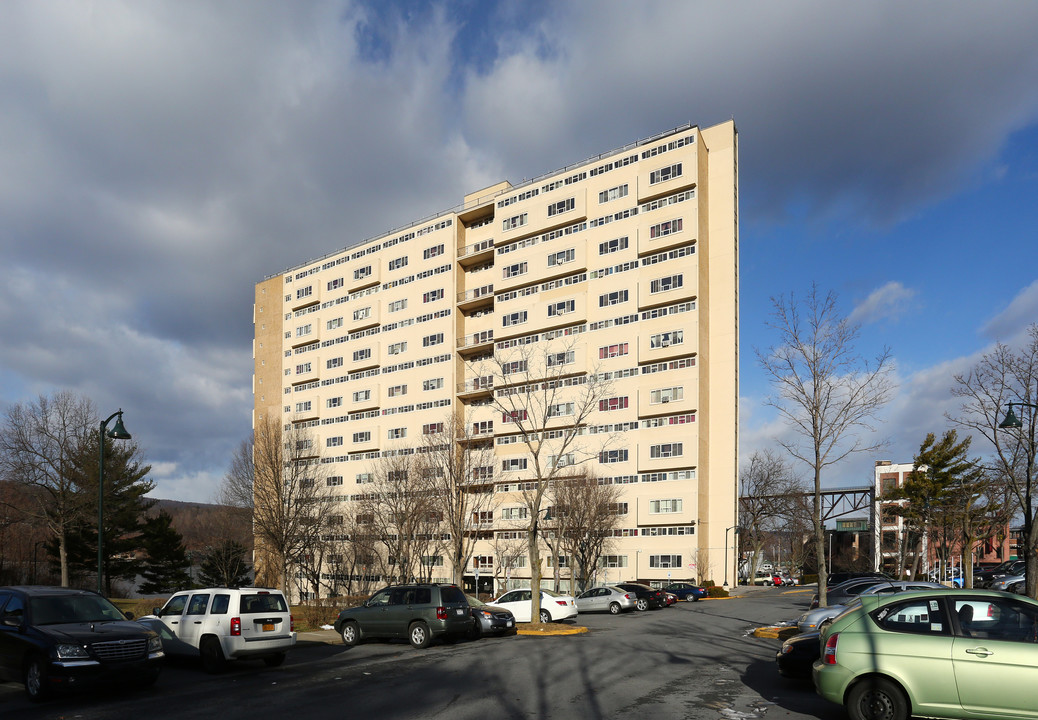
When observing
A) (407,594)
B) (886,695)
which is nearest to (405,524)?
(407,594)

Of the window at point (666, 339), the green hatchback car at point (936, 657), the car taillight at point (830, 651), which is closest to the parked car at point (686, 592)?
the window at point (666, 339)

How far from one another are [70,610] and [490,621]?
12419 mm

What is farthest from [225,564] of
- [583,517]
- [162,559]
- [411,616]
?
[411,616]

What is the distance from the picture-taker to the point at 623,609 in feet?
124

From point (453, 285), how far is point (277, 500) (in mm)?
39181

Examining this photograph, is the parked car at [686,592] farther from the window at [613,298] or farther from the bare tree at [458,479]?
the window at [613,298]

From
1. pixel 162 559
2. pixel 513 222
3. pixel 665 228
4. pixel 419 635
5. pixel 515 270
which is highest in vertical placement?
pixel 513 222

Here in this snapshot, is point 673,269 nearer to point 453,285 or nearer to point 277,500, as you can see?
point 453,285

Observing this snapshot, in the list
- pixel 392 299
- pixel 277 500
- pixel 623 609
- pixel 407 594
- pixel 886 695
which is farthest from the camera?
pixel 392 299

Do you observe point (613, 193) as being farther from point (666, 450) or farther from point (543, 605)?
point (543, 605)

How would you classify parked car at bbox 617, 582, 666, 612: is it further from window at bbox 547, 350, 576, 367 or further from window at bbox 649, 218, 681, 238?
window at bbox 649, 218, 681, 238

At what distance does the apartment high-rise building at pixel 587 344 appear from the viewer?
63.4 metres

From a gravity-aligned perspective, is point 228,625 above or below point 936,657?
below

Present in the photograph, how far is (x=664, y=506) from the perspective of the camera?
6294cm
